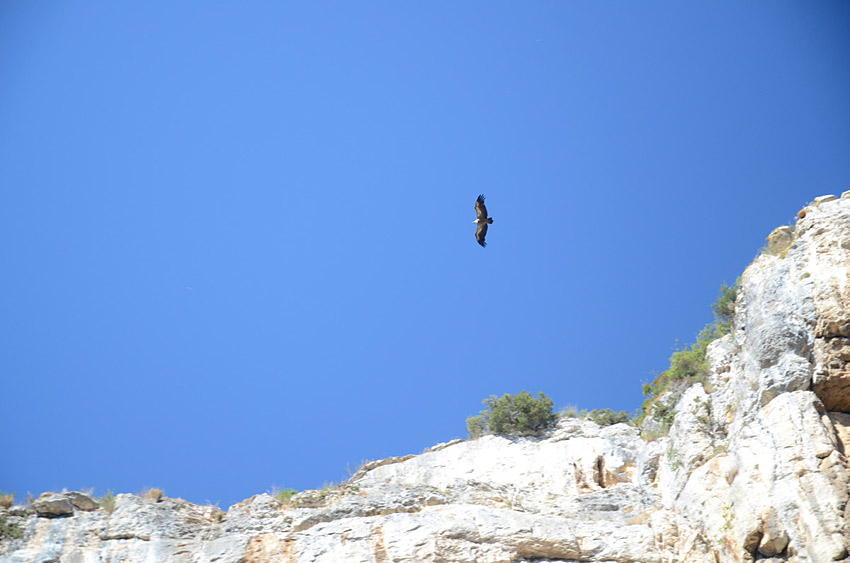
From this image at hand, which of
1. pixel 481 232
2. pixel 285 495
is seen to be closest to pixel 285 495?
pixel 285 495

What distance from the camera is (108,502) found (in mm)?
23172

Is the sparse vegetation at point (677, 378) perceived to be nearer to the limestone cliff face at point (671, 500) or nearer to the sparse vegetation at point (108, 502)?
the limestone cliff face at point (671, 500)

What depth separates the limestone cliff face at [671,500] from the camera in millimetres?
17250

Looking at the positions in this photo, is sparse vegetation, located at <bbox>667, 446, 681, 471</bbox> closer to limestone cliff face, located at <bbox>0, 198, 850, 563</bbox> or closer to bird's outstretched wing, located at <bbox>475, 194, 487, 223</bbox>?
limestone cliff face, located at <bbox>0, 198, 850, 563</bbox>

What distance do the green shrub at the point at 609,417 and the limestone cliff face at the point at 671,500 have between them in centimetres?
292

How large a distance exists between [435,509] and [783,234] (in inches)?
479

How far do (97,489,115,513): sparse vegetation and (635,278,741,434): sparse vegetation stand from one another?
1593 centimetres

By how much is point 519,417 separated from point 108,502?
13.9 metres

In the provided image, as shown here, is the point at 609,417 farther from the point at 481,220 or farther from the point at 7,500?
the point at 7,500

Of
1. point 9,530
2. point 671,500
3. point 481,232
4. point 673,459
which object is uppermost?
point 481,232

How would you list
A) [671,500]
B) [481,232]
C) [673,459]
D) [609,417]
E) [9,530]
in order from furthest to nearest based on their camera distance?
1. [609,417]
2. [481,232]
3. [9,530]
4. [673,459]
5. [671,500]

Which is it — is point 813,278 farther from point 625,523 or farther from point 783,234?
point 625,523

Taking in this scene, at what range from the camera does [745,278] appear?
2278cm

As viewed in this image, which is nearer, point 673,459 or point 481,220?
point 673,459
